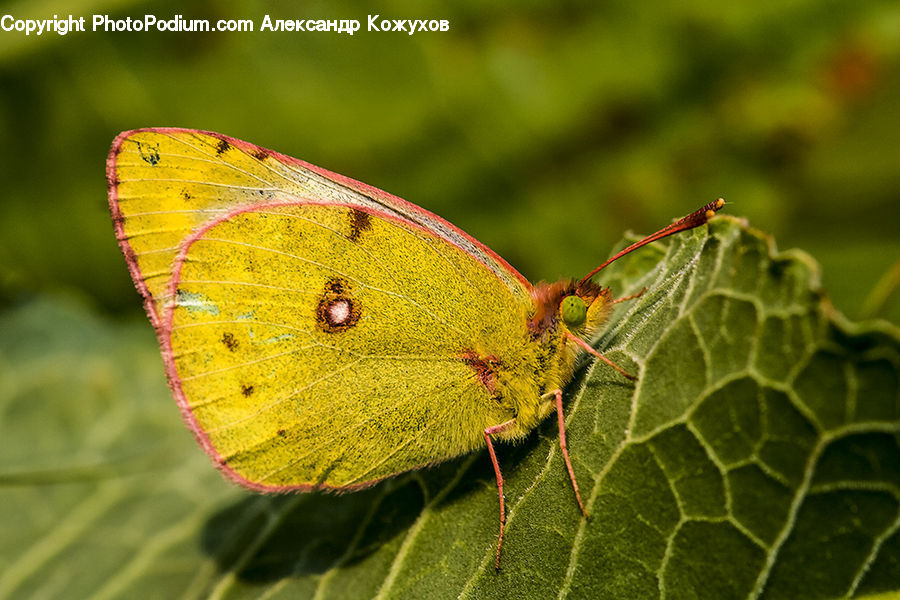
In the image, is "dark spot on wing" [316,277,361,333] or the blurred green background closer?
"dark spot on wing" [316,277,361,333]

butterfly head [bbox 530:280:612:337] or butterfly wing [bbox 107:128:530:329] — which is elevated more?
butterfly wing [bbox 107:128:530:329]

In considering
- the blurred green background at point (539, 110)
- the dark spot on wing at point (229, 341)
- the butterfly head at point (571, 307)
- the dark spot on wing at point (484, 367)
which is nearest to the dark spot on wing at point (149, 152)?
the dark spot on wing at point (229, 341)

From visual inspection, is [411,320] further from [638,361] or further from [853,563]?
[853,563]

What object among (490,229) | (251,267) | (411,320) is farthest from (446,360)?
Answer: (490,229)

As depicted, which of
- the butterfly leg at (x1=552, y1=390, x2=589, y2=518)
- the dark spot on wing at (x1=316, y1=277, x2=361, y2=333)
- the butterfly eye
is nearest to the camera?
the butterfly leg at (x1=552, y1=390, x2=589, y2=518)

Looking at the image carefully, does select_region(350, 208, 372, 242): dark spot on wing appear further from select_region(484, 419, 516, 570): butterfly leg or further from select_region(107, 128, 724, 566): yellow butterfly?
select_region(484, 419, 516, 570): butterfly leg

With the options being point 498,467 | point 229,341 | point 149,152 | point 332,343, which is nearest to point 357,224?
point 332,343

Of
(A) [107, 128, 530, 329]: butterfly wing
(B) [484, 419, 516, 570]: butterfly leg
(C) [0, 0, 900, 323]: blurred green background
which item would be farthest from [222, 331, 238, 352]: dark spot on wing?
(C) [0, 0, 900, 323]: blurred green background
